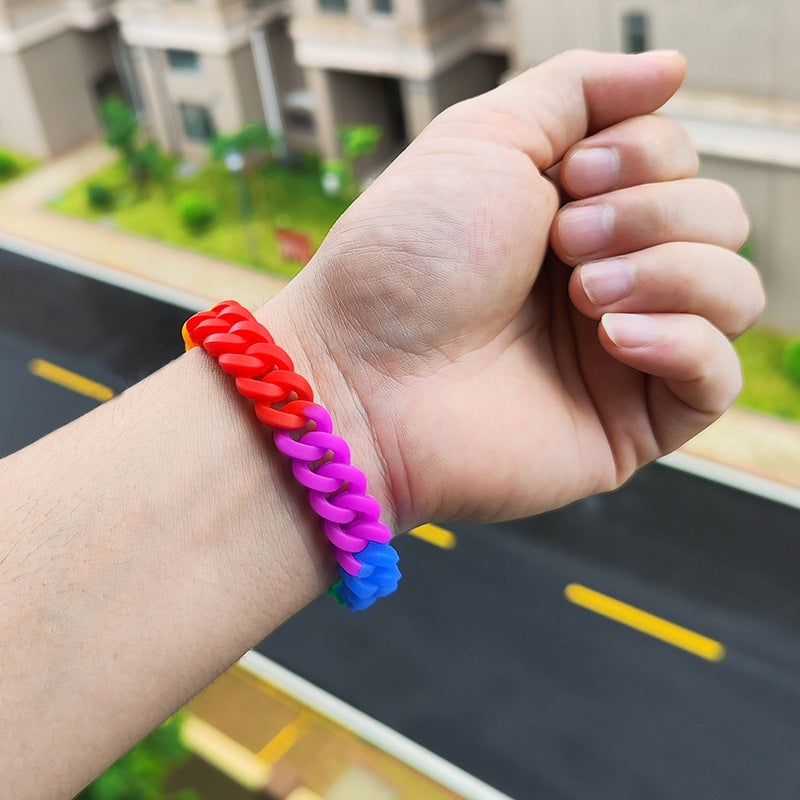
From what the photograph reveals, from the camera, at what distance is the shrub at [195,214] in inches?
679

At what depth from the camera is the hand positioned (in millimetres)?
3529

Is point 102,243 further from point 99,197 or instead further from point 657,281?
point 657,281

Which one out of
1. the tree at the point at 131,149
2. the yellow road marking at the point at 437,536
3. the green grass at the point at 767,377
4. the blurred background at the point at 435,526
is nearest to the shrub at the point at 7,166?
the blurred background at the point at 435,526

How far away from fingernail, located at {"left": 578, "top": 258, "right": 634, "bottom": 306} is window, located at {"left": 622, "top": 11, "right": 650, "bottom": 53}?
396 inches

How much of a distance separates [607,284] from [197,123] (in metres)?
18.1

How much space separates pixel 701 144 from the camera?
1233cm

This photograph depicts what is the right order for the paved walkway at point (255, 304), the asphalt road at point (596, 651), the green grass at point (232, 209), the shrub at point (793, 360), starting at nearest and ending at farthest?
1. the paved walkway at point (255, 304)
2. the asphalt road at point (596, 651)
3. the shrub at point (793, 360)
4. the green grass at point (232, 209)

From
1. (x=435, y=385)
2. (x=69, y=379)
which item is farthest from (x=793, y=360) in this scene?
(x=69, y=379)

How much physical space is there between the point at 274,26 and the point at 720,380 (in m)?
17.2

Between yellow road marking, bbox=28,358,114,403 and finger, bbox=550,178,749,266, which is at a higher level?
finger, bbox=550,178,749,266

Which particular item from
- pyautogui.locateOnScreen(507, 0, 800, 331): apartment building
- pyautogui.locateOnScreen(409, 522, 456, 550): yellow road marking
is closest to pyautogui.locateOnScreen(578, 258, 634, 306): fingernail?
pyautogui.locateOnScreen(409, 522, 456, 550): yellow road marking

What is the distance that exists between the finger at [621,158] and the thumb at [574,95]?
0.08 metres

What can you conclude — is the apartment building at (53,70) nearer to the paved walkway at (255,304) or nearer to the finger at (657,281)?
the paved walkway at (255,304)

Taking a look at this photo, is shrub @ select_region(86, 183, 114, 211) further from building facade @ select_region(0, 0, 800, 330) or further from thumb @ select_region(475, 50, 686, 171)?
thumb @ select_region(475, 50, 686, 171)
